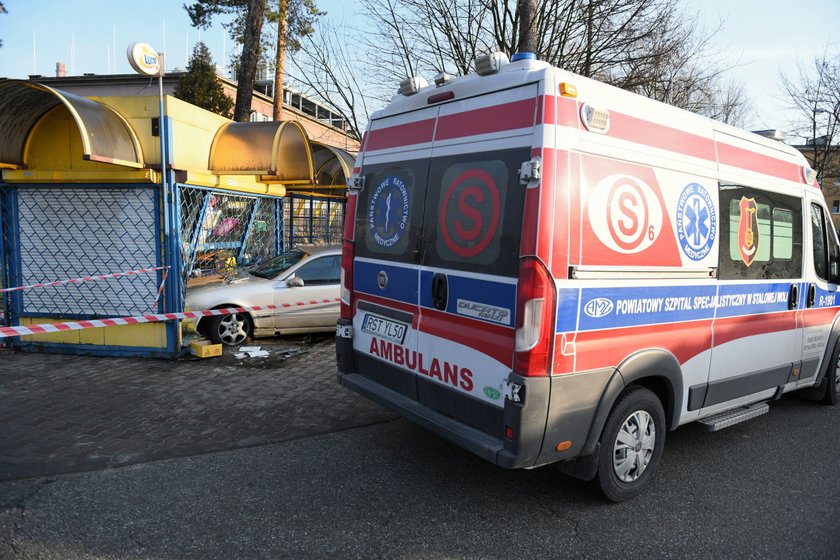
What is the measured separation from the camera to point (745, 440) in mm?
5027

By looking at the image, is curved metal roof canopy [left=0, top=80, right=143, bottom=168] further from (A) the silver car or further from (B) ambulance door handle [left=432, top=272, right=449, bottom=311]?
(B) ambulance door handle [left=432, top=272, right=449, bottom=311]

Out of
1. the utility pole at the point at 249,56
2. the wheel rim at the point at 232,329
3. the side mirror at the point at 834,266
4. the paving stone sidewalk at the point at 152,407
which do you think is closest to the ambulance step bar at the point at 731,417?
the side mirror at the point at 834,266

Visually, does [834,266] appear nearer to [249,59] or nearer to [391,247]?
[391,247]

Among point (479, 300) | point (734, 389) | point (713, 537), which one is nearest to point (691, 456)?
point (734, 389)

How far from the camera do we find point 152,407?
551 centimetres

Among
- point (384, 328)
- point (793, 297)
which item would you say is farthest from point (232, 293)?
point (793, 297)

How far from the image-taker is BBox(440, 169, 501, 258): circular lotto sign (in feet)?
11.2

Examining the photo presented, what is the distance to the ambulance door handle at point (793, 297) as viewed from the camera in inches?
197

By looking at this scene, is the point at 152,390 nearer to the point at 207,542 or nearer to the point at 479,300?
the point at 207,542

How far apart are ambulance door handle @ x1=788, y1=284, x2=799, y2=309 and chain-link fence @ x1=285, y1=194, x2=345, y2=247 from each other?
9611mm

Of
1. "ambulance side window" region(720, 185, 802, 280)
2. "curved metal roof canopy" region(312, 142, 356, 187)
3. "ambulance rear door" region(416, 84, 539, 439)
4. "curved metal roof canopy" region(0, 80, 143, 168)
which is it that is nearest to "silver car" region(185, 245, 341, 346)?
"curved metal roof canopy" region(0, 80, 143, 168)

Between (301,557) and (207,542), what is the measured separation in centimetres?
57

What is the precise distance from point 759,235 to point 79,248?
7543 millimetres

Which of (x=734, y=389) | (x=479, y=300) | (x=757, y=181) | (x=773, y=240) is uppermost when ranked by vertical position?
(x=757, y=181)
